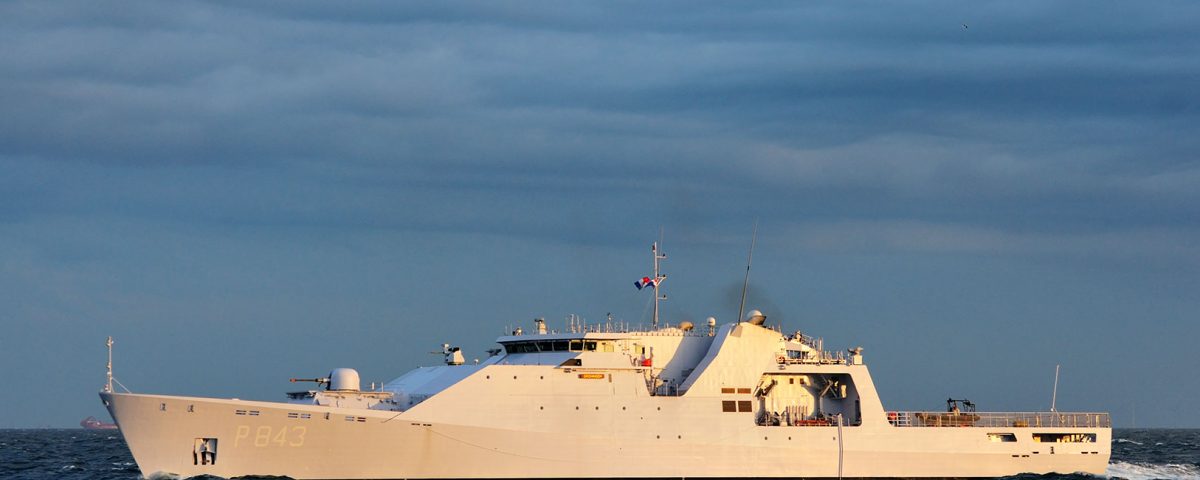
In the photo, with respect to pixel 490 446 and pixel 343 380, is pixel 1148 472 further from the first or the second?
pixel 343 380

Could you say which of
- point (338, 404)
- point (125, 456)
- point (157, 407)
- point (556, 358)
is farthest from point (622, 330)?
point (125, 456)

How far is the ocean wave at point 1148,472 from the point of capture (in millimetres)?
40719

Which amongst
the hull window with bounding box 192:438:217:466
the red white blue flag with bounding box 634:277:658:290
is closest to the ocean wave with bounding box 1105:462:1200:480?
the red white blue flag with bounding box 634:277:658:290

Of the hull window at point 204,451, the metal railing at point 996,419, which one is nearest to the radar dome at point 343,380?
the hull window at point 204,451

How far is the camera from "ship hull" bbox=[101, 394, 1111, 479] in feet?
103

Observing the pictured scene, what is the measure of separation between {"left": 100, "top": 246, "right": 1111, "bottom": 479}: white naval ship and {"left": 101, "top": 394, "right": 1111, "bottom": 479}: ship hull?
1.3 inches

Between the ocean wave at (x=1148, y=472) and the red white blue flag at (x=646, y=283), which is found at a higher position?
the red white blue flag at (x=646, y=283)

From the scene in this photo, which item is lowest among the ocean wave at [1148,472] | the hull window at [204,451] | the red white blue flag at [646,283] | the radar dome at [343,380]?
the ocean wave at [1148,472]

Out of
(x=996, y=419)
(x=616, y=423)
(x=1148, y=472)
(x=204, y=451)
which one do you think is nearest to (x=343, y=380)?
(x=204, y=451)

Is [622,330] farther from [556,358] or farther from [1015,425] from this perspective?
[1015,425]

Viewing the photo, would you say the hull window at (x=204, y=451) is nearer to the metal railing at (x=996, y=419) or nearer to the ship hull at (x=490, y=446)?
the ship hull at (x=490, y=446)

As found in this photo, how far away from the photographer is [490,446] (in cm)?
3278

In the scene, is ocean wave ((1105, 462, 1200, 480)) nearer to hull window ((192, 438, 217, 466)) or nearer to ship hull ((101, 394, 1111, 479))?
ship hull ((101, 394, 1111, 479))

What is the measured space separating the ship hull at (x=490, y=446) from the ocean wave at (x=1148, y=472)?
261 inches
